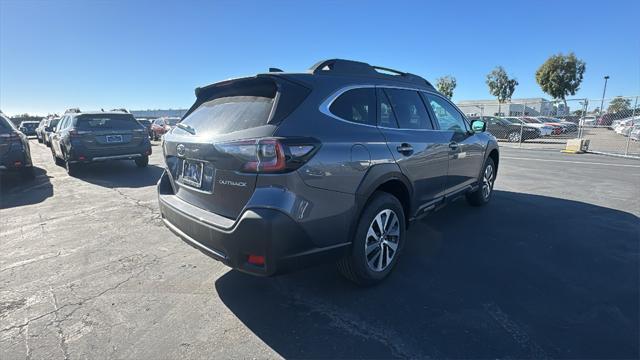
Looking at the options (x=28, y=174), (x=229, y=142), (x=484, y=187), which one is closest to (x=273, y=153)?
(x=229, y=142)

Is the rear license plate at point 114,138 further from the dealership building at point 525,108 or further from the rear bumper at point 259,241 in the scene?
the dealership building at point 525,108

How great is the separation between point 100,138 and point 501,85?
59510 millimetres

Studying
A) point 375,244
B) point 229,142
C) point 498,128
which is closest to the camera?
point 229,142

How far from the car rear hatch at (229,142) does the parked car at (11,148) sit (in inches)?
245

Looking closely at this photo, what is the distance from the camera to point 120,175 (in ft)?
29.4

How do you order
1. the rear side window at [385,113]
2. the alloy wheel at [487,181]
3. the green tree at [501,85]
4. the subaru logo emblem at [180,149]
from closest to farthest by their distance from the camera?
the subaru logo emblem at [180,149] < the rear side window at [385,113] < the alloy wheel at [487,181] < the green tree at [501,85]

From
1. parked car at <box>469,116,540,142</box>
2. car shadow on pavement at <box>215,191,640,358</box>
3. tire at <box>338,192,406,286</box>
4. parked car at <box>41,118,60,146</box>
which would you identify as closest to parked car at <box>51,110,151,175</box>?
parked car at <box>41,118,60,146</box>

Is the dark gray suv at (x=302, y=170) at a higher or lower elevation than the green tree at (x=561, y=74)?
lower

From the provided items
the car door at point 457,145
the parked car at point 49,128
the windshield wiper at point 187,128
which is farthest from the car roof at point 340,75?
the parked car at point 49,128

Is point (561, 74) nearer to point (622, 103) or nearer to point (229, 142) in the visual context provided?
point (622, 103)

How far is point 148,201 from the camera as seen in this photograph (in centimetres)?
614

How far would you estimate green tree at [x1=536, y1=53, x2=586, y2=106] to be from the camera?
38.3 m

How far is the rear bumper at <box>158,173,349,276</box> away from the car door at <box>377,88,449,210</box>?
3.69ft

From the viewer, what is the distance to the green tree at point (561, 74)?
3834 cm
